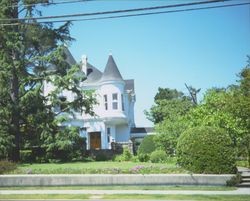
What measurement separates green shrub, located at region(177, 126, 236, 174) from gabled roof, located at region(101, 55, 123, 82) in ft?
84.5

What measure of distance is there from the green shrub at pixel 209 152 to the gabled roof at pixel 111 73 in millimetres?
25755

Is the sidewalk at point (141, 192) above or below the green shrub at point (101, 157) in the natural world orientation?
below

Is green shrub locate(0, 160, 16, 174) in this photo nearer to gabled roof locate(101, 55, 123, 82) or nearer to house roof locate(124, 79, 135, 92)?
gabled roof locate(101, 55, 123, 82)

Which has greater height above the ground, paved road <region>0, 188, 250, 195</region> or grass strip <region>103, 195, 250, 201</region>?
paved road <region>0, 188, 250, 195</region>

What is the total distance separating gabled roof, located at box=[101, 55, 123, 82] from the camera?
4254 centimetres

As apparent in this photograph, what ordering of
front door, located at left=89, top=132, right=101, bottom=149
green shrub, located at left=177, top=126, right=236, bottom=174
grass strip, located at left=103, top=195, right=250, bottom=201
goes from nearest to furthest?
1. grass strip, located at left=103, top=195, right=250, bottom=201
2. green shrub, located at left=177, top=126, right=236, bottom=174
3. front door, located at left=89, top=132, right=101, bottom=149

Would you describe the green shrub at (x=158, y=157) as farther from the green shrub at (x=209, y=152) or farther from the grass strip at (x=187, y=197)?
the grass strip at (x=187, y=197)

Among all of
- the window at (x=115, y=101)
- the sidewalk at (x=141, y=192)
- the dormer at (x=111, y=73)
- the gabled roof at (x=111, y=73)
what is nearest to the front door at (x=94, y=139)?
the window at (x=115, y=101)

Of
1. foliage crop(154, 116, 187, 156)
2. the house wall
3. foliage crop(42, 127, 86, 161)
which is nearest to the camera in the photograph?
foliage crop(154, 116, 187, 156)

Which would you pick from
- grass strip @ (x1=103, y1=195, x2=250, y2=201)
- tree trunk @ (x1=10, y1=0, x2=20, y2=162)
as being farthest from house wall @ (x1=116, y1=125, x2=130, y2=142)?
grass strip @ (x1=103, y1=195, x2=250, y2=201)

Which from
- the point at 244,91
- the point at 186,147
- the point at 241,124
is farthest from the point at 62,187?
the point at 244,91

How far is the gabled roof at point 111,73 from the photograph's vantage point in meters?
42.5

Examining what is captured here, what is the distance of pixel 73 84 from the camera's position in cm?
3073

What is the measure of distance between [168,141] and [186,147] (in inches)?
489
